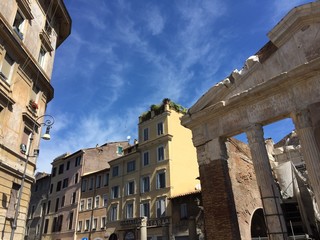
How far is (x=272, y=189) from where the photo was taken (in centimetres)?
820

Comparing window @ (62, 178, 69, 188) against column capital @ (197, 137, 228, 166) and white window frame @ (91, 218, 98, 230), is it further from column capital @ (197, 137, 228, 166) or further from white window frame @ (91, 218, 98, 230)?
column capital @ (197, 137, 228, 166)

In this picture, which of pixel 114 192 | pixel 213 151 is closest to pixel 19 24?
Answer: pixel 213 151

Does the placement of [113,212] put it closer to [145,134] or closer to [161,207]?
[161,207]

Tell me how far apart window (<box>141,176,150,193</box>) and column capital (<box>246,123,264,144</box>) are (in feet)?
63.6

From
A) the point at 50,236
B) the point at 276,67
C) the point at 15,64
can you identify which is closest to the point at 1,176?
the point at 15,64

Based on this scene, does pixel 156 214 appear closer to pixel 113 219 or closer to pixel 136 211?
pixel 136 211

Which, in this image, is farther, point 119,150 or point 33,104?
point 119,150

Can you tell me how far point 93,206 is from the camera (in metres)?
32.4

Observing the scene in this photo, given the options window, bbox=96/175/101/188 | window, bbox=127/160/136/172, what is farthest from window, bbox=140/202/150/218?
window, bbox=96/175/101/188

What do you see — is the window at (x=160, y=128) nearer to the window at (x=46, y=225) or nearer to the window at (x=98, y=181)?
the window at (x=98, y=181)

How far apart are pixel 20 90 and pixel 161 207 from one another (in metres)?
16.4

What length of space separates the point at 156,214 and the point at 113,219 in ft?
20.5

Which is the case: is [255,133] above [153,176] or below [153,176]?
→ below

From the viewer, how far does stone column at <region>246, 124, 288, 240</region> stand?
7.76 metres
